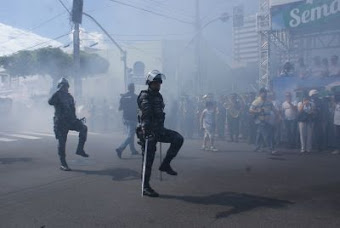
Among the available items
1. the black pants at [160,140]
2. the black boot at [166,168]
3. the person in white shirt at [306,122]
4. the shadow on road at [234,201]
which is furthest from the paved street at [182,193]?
the person in white shirt at [306,122]

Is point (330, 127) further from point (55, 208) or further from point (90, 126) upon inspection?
point (90, 126)

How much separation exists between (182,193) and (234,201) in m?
0.86

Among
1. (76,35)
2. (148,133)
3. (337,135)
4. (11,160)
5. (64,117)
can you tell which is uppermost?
(76,35)

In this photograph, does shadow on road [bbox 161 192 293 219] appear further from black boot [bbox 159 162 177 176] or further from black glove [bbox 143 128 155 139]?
black glove [bbox 143 128 155 139]

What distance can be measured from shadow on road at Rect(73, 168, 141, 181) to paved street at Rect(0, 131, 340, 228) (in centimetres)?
2

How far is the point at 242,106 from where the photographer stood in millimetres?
13492

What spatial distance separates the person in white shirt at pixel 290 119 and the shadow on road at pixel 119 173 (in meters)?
5.82

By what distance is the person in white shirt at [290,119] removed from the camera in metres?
11.7

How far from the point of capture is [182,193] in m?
5.92

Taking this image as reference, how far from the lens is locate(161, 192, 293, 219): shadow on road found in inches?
198

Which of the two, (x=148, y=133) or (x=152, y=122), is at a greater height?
(x=152, y=122)

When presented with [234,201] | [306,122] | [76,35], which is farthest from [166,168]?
[76,35]

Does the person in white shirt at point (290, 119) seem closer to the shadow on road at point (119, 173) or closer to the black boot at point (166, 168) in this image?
the shadow on road at point (119, 173)

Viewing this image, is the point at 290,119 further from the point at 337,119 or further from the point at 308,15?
the point at 308,15
